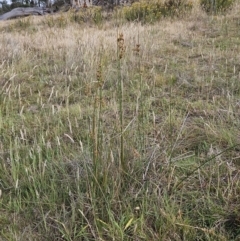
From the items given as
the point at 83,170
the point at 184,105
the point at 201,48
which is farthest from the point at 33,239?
the point at 201,48

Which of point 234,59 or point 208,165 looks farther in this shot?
→ point 234,59

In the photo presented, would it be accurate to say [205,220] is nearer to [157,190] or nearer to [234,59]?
[157,190]

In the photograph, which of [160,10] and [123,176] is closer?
[123,176]

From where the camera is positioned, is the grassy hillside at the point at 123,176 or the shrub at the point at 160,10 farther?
the shrub at the point at 160,10

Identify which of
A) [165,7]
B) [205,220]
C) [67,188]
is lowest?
[205,220]

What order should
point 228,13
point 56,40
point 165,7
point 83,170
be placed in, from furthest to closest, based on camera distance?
point 165,7 → point 228,13 → point 56,40 → point 83,170

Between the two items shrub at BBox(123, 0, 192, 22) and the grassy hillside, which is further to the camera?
shrub at BBox(123, 0, 192, 22)

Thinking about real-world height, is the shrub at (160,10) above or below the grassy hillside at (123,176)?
above

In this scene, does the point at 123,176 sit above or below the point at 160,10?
below

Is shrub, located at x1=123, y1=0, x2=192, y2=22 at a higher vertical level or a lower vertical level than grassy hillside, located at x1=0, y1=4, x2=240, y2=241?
higher

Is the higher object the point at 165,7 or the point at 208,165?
the point at 165,7

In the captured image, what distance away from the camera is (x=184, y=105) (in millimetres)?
2641

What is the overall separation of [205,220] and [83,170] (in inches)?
23.8

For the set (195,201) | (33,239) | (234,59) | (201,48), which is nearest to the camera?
(33,239)
